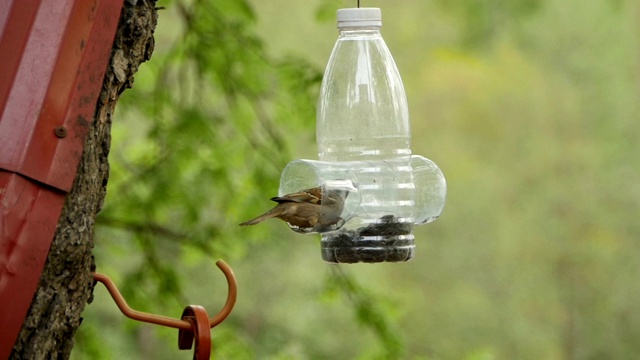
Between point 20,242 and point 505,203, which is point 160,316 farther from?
point 505,203

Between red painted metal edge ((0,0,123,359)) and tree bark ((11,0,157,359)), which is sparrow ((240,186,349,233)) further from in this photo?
red painted metal edge ((0,0,123,359))

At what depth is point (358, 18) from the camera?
2.37 metres

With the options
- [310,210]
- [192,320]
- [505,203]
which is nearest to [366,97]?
[310,210]

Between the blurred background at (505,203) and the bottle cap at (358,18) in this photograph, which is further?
the blurred background at (505,203)

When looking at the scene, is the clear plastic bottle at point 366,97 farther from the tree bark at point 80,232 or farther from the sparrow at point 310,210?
the tree bark at point 80,232

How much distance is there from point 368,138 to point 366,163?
0.33 metres

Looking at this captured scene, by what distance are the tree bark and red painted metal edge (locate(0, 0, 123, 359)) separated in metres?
0.05

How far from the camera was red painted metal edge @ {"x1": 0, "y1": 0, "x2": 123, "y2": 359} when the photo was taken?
1.73 meters

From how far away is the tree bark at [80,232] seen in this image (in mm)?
1823

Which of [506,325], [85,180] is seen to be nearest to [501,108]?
[506,325]

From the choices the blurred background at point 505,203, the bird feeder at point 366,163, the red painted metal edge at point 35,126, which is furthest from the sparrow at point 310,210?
the blurred background at point 505,203

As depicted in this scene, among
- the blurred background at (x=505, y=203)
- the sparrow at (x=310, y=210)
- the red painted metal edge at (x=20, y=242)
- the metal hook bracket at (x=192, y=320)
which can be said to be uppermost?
the blurred background at (x=505, y=203)

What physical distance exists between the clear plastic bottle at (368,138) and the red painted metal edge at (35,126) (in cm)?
77

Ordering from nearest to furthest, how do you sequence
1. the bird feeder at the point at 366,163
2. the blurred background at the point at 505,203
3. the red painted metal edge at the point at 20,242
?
the red painted metal edge at the point at 20,242, the bird feeder at the point at 366,163, the blurred background at the point at 505,203
